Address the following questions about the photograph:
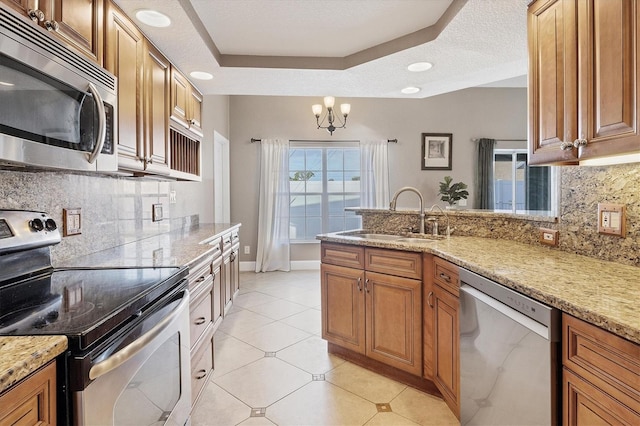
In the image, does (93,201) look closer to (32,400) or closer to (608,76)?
(32,400)

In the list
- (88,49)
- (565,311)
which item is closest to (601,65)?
(565,311)

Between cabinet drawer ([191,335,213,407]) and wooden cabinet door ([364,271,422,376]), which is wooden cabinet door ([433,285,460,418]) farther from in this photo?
cabinet drawer ([191,335,213,407])

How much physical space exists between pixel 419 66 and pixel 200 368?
2.58 m

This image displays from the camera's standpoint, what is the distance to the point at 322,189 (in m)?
5.44

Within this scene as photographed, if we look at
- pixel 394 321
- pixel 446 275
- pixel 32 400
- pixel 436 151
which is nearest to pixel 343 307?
pixel 394 321

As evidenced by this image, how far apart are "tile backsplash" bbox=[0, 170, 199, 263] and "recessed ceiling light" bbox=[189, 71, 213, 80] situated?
0.92 meters

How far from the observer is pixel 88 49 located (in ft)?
4.63

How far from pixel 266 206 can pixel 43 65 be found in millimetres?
4190

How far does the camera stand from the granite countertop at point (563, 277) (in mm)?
892

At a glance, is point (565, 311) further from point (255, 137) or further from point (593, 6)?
point (255, 137)

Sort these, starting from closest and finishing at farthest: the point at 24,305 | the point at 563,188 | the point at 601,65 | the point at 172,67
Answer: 1. the point at 24,305
2. the point at 601,65
3. the point at 563,188
4. the point at 172,67

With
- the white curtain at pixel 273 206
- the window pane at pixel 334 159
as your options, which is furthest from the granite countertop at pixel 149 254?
the window pane at pixel 334 159

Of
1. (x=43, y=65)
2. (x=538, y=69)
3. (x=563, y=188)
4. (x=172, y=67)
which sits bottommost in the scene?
(x=563, y=188)

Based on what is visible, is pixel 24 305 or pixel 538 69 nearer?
pixel 24 305
